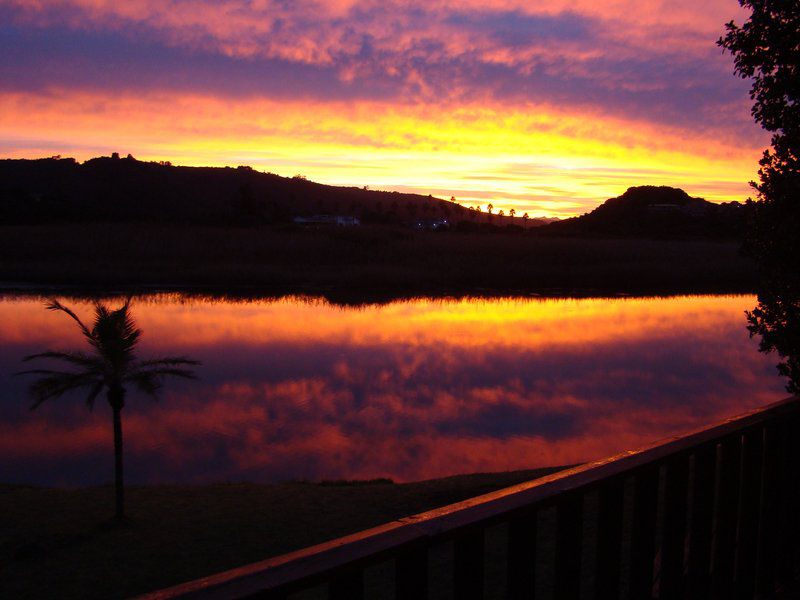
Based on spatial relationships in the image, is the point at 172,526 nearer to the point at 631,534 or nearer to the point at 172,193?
the point at 631,534

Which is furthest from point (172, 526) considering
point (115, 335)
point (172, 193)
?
point (172, 193)

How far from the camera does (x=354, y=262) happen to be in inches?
2402

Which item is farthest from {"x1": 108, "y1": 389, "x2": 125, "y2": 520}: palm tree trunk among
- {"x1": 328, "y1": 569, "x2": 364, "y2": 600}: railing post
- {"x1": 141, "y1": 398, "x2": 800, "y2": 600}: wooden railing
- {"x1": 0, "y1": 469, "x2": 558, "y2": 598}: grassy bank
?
{"x1": 328, "y1": 569, "x2": 364, "y2": 600}: railing post

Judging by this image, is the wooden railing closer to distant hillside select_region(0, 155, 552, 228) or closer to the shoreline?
the shoreline

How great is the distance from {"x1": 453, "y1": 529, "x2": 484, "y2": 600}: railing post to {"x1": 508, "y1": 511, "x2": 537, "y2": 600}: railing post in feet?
0.44

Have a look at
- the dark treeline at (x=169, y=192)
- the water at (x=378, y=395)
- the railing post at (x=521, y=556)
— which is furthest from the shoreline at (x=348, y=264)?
the railing post at (x=521, y=556)

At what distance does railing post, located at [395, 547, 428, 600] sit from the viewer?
173cm

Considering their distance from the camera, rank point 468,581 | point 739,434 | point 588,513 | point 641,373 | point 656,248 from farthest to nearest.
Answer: point 656,248 → point 641,373 → point 588,513 → point 739,434 → point 468,581

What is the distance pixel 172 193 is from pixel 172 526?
116 metres

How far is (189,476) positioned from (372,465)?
3.73 meters

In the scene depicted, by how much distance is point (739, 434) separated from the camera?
2.87m

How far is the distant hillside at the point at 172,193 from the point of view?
323 ft

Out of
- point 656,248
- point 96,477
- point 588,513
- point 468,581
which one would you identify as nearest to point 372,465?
point 96,477

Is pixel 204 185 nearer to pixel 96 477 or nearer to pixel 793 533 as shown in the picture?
pixel 96 477
